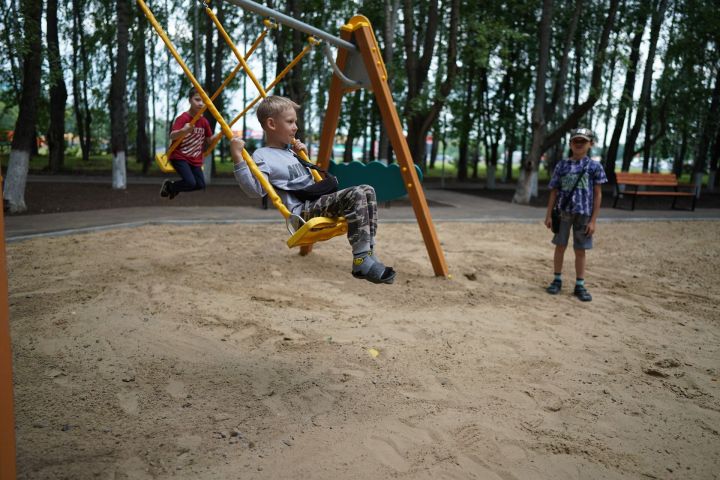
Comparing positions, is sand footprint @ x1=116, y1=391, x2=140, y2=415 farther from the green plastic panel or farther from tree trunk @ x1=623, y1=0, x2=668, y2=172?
tree trunk @ x1=623, y1=0, x2=668, y2=172

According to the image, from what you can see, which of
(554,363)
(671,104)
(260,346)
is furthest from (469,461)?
(671,104)

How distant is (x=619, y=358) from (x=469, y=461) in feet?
6.23

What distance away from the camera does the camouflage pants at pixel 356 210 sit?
3.33 m

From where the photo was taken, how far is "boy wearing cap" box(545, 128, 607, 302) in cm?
533

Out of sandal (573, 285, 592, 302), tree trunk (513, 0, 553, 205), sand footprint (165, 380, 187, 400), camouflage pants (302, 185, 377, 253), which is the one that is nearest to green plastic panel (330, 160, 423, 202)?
sandal (573, 285, 592, 302)

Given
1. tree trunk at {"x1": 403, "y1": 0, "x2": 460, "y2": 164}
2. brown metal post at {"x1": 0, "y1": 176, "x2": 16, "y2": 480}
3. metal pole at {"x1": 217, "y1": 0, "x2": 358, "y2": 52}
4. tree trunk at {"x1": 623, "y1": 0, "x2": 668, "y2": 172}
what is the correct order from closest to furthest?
brown metal post at {"x1": 0, "y1": 176, "x2": 16, "y2": 480} → metal pole at {"x1": 217, "y1": 0, "x2": 358, "y2": 52} → tree trunk at {"x1": 403, "y1": 0, "x2": 460, "y2": 164} → tree trunk at {"x1": 623, "y1": 0, "x2": 668, "y2": 172}

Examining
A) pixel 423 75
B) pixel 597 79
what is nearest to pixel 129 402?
pixel 423 75

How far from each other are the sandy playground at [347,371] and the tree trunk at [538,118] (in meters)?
7.31

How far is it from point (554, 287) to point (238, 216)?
572cm

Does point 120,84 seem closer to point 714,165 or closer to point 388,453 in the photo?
point 388,453

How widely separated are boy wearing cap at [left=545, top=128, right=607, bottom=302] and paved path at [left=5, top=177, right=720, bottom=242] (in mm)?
4537

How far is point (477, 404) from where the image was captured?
3.16m

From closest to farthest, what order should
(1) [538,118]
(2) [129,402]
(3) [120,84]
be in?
(2) [129,402] < (3) [120,84] < (1) [538,118]

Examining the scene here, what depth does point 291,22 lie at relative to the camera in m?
4.21
